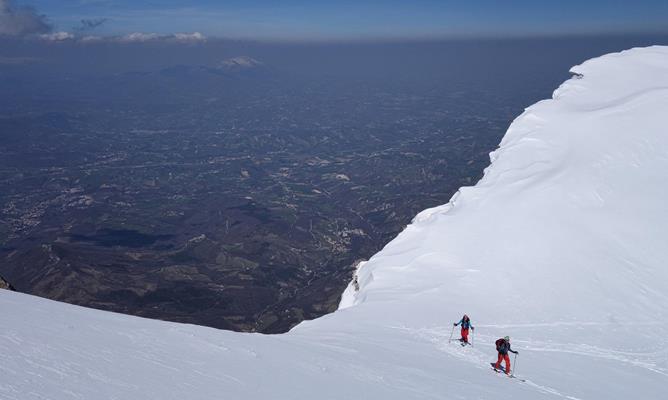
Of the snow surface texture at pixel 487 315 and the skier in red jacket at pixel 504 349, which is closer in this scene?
the snow surface texture at pixel 487 315

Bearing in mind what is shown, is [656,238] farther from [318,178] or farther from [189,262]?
[318,178]

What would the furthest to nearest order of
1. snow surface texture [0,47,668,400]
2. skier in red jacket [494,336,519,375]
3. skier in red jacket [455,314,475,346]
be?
skier in red jacket [455,314,475,346] < skier in red jacket [494,336,519,375] < snow surface texture [0,47,668,400]

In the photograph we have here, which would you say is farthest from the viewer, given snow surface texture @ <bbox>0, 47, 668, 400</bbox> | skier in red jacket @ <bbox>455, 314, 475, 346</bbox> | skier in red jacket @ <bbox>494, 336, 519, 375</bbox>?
skier in red jacket @ <bbox>455, 314, 475, 346</bbox>

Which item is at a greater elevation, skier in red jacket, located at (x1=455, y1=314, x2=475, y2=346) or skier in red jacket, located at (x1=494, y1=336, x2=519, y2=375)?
skier in red jacket, located at (x1=494, y1=336, x2=519, y2=375)

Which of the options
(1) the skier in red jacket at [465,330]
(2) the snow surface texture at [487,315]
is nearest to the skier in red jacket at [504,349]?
(2) the snow surface texture at [487,315]

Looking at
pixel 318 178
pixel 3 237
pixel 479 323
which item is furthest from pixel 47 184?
pixel 479 323

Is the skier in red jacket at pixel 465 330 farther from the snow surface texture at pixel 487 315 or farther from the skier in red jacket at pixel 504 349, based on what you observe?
the skier in red jacket at pixel 504 349

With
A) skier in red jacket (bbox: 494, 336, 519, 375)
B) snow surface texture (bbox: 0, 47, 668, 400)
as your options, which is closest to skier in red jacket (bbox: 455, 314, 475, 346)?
snow surface texture (bbox: 0, 47, 668, 400)

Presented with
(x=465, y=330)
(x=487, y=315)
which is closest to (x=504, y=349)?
(x=465, y=330)

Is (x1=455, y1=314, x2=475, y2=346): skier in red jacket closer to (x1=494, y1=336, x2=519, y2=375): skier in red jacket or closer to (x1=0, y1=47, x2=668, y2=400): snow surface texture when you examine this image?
(x1=0, y1=47, x2=668, y2=400): snow surface texture
